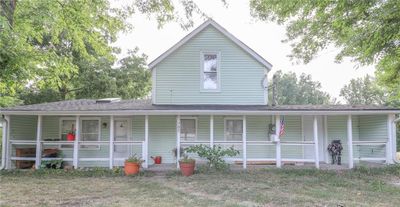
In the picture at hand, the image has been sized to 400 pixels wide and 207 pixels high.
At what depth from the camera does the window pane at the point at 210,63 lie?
43.9 feet

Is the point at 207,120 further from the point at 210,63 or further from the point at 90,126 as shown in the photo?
the point at 90,126

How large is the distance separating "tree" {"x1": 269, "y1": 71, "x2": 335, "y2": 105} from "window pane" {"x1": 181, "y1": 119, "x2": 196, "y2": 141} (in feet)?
103

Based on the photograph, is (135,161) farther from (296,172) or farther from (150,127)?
(296,172)

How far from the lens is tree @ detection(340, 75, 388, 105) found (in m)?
44.1

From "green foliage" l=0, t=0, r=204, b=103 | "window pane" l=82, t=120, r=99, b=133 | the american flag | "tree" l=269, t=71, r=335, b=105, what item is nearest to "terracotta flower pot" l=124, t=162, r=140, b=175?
"window pane" l=82, t=120, r=99, b=133

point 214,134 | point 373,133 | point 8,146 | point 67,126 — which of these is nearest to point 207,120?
point 214,134

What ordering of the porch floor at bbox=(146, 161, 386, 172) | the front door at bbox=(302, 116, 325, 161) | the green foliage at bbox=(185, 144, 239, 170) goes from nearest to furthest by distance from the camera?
the green foliage at bbox=(185, 144, 239, 170), the porch floor at bbox=(146, 161, 386, 172), the front door at bbox=(302, 116, 325, 161)

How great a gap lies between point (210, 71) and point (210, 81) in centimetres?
42

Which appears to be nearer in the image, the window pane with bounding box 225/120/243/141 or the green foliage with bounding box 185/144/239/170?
the green foliage with bounding box 185/144/239/170

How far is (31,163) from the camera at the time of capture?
12.9 metres

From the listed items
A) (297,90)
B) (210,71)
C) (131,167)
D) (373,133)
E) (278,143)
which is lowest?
(131,167)

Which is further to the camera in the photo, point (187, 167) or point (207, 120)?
point (207, 120)

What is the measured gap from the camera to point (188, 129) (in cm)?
1338

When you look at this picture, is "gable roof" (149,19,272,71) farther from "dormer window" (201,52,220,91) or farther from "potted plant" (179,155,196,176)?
"potted plant" (179,155,196,176)
